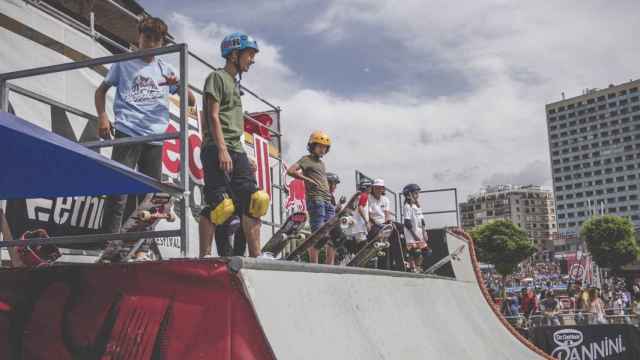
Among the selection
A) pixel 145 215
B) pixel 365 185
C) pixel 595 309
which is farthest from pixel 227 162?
pixel 595 309

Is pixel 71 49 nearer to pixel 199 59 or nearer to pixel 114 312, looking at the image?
pixel 199 59

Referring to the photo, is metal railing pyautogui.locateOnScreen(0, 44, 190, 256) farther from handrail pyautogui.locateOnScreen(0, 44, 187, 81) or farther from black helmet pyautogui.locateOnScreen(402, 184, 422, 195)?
black helmet pyautogui.locateOnScreen(402, 184, 422, 195)

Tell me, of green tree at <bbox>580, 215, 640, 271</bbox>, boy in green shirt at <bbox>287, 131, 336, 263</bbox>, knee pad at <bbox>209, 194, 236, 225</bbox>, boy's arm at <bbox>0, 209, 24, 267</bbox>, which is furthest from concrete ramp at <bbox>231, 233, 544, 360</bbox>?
green tree at <bbox>580, 215, 640, 271</bbox>

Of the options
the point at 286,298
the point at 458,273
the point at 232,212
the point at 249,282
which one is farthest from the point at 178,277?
the point at 458,273

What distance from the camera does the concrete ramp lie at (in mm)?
3176

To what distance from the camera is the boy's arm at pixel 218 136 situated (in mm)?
4113

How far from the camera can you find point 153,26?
181 inches

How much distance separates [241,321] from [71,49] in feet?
14.5

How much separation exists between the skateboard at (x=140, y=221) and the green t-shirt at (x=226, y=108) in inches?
24.9

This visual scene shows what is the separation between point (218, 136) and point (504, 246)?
8147 centimetres

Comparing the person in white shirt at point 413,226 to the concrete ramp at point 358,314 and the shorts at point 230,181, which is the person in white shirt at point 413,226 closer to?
the concrete ramp at point 358,314

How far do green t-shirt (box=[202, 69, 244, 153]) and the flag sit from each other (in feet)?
12.1

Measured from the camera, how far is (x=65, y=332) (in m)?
3.31

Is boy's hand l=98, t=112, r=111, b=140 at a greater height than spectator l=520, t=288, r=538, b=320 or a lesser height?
greater
